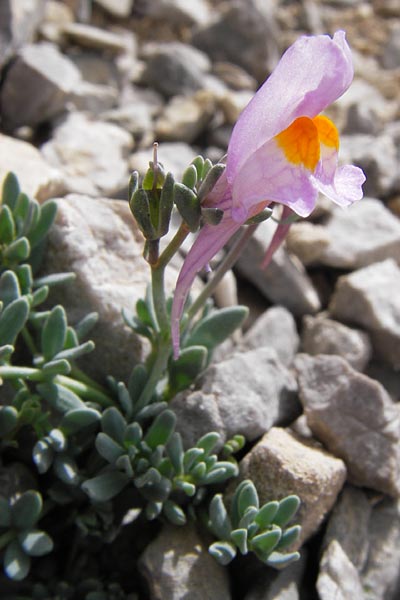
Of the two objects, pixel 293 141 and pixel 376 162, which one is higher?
pixel 293 141

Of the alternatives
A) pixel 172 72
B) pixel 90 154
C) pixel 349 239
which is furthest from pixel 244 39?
pixel 349 239

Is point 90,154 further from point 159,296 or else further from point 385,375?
point 385,375

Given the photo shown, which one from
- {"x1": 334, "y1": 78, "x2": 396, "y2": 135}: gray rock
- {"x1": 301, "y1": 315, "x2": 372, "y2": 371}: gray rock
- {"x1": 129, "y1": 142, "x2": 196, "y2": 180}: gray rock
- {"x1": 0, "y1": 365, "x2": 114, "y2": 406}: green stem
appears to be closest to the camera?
{"x1": 0, "y1": 365, "x2": 114, "y2": 406}: green stem

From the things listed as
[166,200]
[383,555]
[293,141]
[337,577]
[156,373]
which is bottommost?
[383,555]

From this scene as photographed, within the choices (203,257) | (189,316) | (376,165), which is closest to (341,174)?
(203,257)

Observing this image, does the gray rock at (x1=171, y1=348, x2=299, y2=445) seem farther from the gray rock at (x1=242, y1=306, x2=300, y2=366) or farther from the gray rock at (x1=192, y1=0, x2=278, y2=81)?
the gray rock at (x1=192, y1=0, x2=278, y2=81)

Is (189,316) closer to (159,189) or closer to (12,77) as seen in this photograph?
(159,189)

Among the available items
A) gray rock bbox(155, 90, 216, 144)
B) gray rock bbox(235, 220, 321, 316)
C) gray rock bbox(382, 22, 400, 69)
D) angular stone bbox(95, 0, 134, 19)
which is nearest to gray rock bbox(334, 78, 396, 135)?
gray rock bbox(382, 22, 400, 69)
